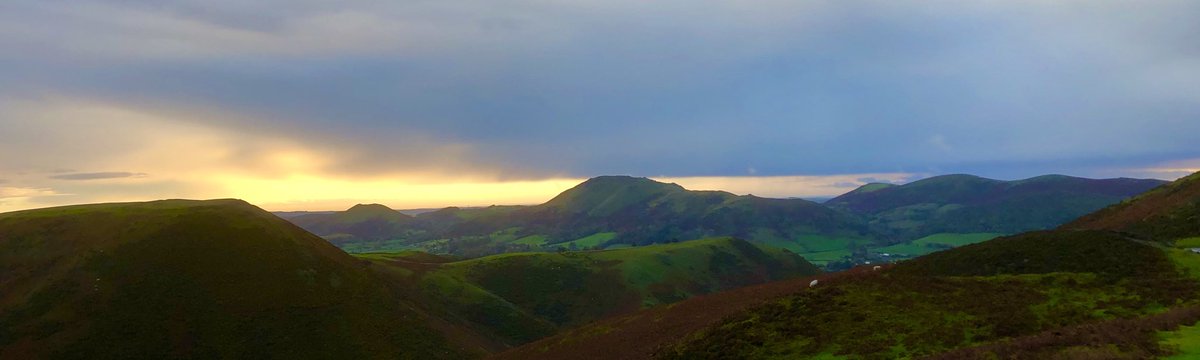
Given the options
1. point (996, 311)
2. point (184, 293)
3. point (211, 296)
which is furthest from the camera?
point (211, 296)

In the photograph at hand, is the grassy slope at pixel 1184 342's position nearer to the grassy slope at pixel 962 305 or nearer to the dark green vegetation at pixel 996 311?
the dark green vegetation at pixel 996 311

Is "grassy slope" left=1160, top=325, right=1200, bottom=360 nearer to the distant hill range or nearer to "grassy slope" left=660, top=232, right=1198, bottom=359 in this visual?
"grassy slope" left=660, top=232, right=1198, bottom=359

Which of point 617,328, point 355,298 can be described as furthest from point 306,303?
point 617,328

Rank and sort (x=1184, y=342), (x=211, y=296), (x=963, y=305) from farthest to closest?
1. (x=211, y=296)
2. (x=963, y=305)
3. (x=1184, y=342)

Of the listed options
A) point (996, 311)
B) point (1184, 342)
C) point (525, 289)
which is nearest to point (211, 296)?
point (525, 289)

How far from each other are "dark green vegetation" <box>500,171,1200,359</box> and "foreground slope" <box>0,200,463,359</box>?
2251 inches

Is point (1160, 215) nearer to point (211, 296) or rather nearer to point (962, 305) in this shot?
point (962, 305)

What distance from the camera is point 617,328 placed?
69062mm

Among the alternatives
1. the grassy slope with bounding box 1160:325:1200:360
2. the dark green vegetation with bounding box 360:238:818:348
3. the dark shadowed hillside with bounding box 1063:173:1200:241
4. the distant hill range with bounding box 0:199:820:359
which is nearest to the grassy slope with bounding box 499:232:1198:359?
the grassy slope with bounding box 1160:325:1200:360

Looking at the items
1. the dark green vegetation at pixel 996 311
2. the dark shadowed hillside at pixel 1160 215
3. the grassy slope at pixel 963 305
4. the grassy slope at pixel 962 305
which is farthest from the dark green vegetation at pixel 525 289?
the dark shadowed hillside at pixel 1160 215

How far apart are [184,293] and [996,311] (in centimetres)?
11491

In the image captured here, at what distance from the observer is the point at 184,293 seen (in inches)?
3725

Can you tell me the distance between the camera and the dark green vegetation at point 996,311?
27.5 metres

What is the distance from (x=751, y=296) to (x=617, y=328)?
56.5 ft
